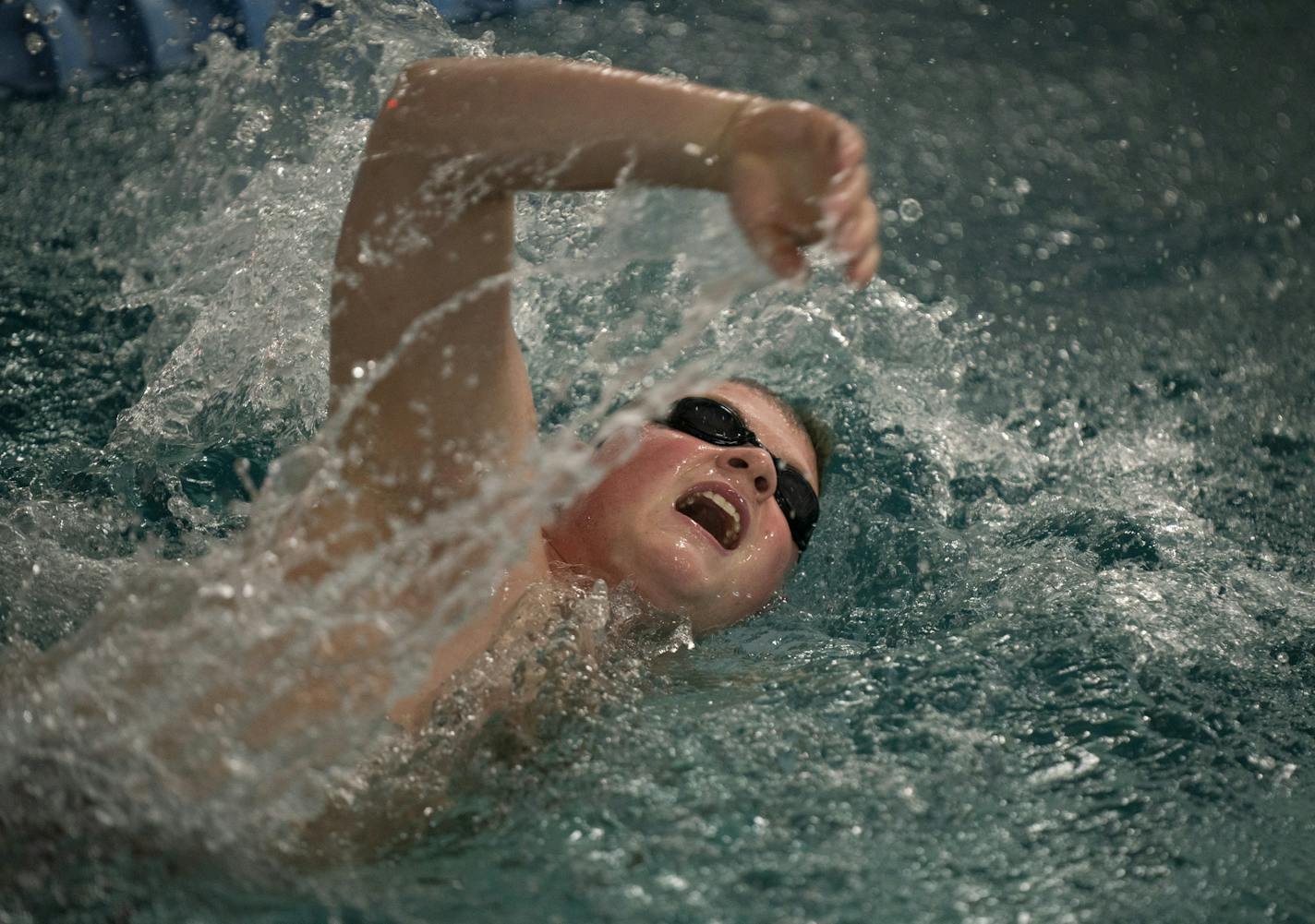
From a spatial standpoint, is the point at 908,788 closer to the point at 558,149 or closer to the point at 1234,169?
the point at 558,149

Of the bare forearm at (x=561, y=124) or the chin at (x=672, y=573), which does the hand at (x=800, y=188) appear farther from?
the chin at (x=672, y=573)

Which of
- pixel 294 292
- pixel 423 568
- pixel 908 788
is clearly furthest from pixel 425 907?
pixel 294 292

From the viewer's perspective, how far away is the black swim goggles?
159 cm

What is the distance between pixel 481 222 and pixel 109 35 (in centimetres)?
246

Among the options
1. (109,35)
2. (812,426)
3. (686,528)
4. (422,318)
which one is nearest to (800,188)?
(422,318)

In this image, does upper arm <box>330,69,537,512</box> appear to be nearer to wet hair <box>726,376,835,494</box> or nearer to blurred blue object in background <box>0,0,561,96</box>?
wet hair <box>726,376,835,494</box>

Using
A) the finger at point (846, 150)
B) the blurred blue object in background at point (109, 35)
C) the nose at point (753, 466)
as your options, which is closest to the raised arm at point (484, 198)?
the finger at point (846, 150)

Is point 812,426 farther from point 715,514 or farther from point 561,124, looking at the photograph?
point 561,124

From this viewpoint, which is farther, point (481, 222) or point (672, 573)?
point (672, 573)

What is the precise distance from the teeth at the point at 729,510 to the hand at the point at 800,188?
0.59 m

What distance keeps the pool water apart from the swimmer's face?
0.35ft

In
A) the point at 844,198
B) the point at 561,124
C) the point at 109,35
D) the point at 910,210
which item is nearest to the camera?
the point at 844,198

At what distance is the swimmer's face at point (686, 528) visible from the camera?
144 cm

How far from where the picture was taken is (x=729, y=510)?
1.54 m
